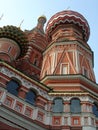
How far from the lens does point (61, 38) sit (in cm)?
2519

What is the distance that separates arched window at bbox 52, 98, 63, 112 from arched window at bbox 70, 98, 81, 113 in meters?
0.64

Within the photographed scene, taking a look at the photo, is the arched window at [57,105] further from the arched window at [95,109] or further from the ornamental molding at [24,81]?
the arched window at [95,109]

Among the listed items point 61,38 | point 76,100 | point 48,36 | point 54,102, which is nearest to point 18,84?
point 54,102

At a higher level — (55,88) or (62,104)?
(55,88)

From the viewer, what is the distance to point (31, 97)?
15453 millimetres

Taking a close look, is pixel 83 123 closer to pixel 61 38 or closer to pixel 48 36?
pixel 61 38

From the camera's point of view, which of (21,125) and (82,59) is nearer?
(21,125)

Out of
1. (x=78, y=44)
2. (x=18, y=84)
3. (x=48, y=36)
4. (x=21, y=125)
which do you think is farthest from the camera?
(x=48, y=36)

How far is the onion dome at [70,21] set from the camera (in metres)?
27.4

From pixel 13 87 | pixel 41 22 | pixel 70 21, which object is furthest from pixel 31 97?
pixel 41 22

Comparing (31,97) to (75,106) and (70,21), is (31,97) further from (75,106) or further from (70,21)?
(70,21)

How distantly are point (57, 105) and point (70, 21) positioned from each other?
44.3 feet

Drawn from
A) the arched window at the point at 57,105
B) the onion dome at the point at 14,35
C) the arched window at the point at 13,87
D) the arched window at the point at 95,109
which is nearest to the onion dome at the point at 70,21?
the onion dome at the point at 14,35

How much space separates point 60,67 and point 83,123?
6.96 metres
